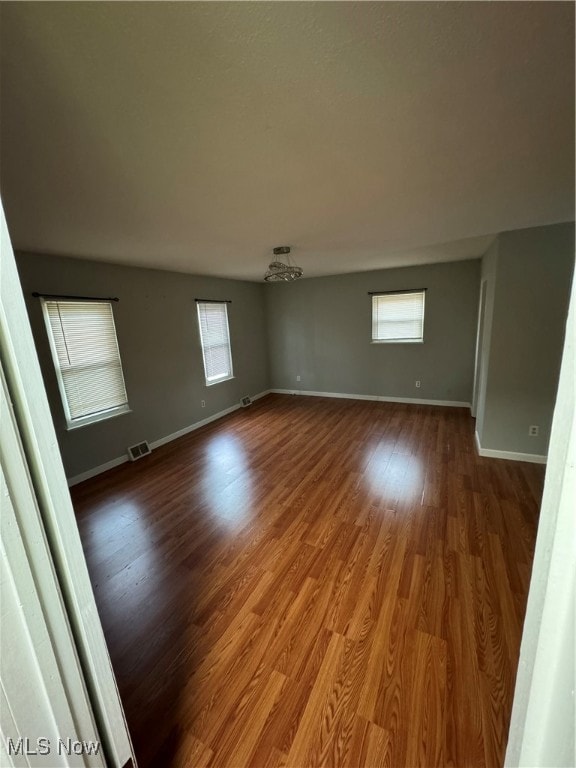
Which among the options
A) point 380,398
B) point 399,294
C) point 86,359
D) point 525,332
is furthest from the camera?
point 380,398

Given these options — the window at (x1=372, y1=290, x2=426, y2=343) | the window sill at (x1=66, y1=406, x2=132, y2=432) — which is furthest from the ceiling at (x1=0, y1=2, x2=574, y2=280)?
the window at (x1=372, y1=290, x2=426, y2=343)

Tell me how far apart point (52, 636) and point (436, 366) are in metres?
5.44

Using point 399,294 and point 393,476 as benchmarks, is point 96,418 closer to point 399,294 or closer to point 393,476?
point 393,476

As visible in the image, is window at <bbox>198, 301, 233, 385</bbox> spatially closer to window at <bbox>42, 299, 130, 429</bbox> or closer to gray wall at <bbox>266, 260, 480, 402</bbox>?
gray wall at <bbox>266, 260, 480, 402</bbox>

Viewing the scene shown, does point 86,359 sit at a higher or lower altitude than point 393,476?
higher

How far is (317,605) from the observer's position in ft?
5.44

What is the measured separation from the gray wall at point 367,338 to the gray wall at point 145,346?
3.56ft

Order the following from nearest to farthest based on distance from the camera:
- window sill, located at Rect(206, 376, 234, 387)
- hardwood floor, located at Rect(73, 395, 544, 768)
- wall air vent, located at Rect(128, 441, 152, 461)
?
hardwood floor, located at Rect(73, 395, 544, 768) < wall air vent, located at Rect(128, 441, 152, 461) < window sill, located at Rect(206, 376, 234, 387)

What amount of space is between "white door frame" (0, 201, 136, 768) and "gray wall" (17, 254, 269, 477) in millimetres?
3005

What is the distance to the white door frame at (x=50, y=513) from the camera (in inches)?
20.5

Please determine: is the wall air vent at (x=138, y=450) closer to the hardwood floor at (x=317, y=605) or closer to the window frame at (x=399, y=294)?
the hardwood floor at (x=317, y=605)

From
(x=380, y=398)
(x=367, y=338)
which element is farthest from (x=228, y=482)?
(x=367, y=338)

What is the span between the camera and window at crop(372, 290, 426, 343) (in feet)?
16.5

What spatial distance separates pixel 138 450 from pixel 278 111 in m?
3.80
